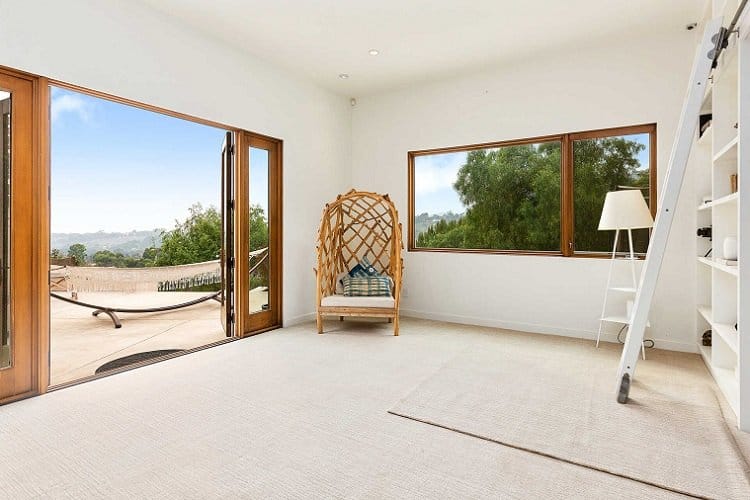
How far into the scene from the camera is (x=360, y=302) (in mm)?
4035

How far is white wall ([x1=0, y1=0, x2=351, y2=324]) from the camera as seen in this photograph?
8.46ft

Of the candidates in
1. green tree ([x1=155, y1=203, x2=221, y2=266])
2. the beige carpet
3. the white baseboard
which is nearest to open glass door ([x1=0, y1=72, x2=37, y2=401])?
the beige carpet

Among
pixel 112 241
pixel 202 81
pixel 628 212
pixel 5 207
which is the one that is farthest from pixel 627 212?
pixel 112 241

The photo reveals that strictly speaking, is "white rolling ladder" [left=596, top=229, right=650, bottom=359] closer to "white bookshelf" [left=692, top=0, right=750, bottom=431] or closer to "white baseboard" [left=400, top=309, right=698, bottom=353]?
"white baseboard" [left=400, top=309, right=698, bottom=353]

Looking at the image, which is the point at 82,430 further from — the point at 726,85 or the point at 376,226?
the point at 726,85

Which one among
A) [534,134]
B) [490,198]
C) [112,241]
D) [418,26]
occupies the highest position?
[418,26]

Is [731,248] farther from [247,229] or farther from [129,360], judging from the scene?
[129,360]

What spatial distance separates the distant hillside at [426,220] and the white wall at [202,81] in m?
1.06

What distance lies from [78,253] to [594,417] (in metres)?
6.44

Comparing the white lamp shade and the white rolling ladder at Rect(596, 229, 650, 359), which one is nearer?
the white lamp shade

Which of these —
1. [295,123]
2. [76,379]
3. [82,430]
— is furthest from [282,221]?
[82,430]

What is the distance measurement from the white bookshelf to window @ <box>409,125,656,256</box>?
480 mm

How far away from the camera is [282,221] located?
442cm

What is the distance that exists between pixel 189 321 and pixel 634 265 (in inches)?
194
